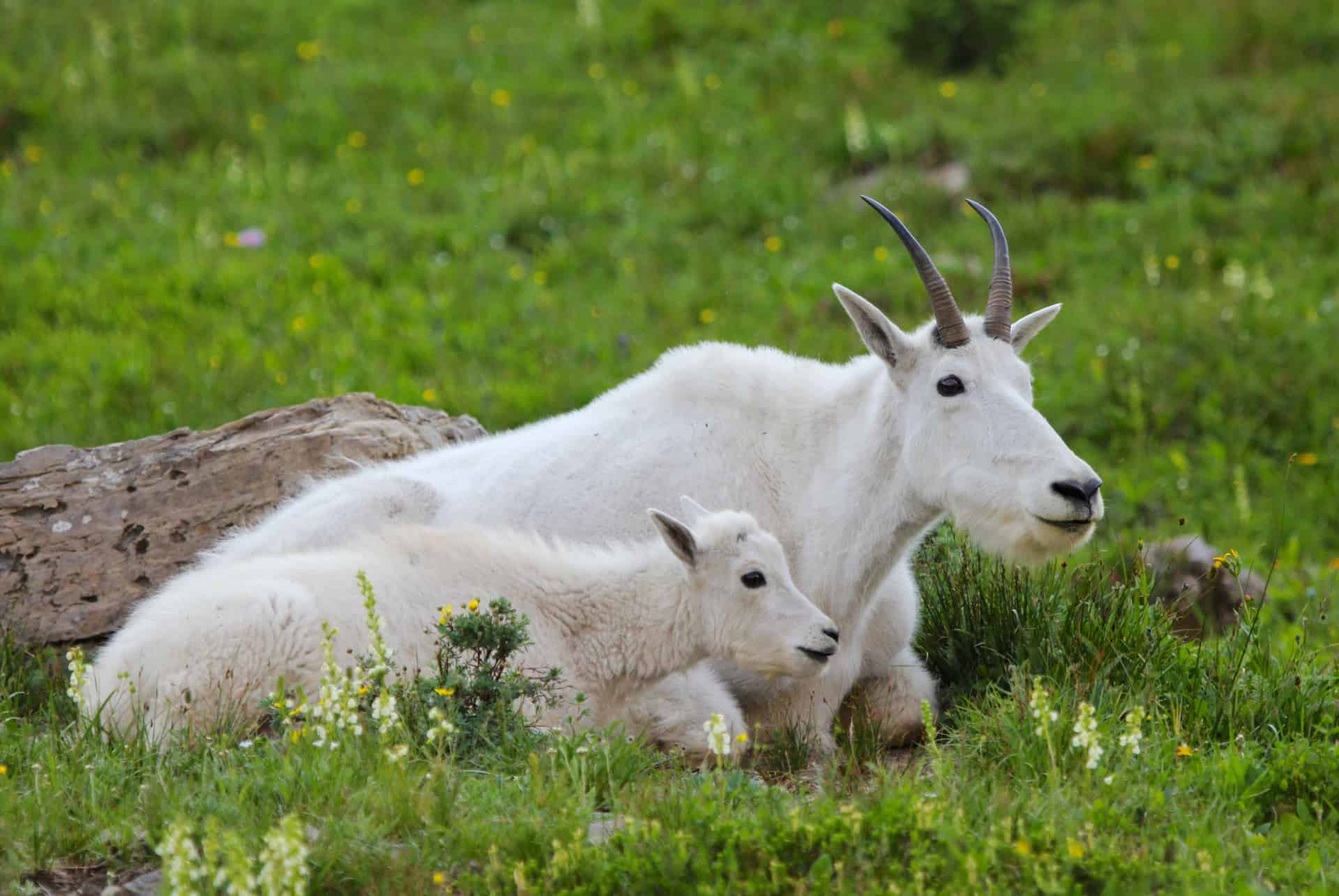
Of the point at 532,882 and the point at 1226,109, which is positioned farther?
the point at 1226,109

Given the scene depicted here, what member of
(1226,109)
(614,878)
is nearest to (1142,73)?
(1226,109)

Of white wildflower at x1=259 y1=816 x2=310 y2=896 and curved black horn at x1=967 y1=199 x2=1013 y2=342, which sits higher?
curved black horn at x1=967 y1=199 x2=1013 y2=342

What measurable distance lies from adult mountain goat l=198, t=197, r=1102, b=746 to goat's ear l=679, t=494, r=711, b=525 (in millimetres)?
431

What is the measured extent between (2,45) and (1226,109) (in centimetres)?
1343

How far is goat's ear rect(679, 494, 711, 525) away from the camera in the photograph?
246 inches

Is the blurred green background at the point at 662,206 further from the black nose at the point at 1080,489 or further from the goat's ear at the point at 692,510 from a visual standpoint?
the goat's ear at the point at 692,510

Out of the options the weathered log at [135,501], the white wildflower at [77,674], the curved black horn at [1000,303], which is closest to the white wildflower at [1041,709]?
the curved black horn at [1000,303]

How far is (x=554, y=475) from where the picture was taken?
7105 millimetres

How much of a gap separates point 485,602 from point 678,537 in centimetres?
84

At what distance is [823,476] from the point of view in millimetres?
6570

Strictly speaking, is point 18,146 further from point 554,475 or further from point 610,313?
point 554,475

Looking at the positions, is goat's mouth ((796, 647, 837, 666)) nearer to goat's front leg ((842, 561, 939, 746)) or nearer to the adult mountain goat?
the adult mountain goat

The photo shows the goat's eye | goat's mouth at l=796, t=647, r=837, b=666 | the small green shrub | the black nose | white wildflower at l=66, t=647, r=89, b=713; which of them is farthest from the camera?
the goat's eye

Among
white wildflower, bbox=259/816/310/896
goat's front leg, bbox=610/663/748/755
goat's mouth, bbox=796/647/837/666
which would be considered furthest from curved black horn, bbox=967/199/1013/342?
white wildflower, bbox=259/816/310/896
